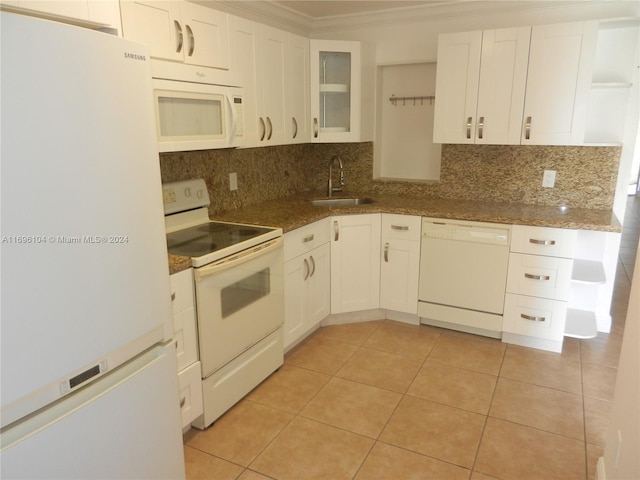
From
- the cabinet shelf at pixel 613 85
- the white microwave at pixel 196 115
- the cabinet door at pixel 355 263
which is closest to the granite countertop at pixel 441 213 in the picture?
the cabinet door at pixel 355 263

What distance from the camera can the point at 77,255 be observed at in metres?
1.14

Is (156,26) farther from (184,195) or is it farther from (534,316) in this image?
(534,316)

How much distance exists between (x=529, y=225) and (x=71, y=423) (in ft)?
8.83

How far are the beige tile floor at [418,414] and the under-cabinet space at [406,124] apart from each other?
4.78 ft

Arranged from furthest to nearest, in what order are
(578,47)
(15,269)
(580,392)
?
(578,47)
(580,392)
(15,269)

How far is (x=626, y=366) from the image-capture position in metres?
1.66

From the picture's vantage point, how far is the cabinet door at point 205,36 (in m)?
2.23

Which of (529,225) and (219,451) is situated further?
(529,225)

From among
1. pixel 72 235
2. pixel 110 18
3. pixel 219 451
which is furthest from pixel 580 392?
pixel 110 18

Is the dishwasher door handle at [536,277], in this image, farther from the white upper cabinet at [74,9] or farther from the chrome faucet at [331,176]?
the white upper cabinet at [74,9]

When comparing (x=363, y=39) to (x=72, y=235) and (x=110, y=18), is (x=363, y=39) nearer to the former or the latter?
(x=110, y=18)

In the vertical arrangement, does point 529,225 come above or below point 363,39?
below

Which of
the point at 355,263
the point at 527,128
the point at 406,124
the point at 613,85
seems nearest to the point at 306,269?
the point at 355,263

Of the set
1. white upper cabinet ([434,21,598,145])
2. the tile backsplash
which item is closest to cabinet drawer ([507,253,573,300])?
the tile backsplash
